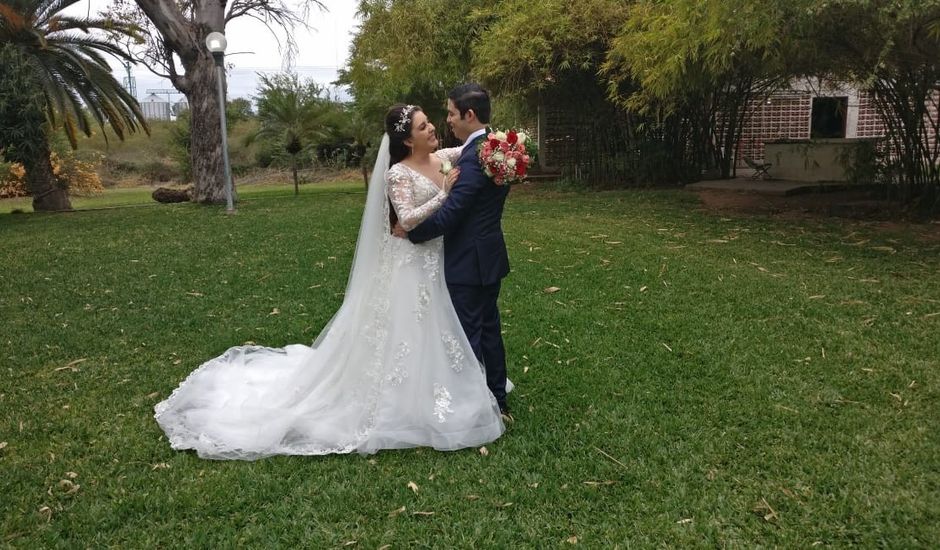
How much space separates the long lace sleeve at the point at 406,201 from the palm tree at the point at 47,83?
461 inches

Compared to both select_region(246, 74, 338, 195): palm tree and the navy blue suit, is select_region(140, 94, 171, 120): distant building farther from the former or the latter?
the navy blue suit

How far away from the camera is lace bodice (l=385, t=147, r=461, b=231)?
299cm

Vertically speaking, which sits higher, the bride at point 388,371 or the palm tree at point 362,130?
the palm tree at point 362,130

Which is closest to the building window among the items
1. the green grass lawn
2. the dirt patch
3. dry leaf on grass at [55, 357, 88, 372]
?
the dirt patch

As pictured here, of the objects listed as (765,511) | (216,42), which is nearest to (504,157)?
(765,511)

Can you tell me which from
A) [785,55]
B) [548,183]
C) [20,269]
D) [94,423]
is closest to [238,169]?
[548,183]

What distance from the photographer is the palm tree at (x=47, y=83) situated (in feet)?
39.1

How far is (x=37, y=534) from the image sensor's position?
2.43 m

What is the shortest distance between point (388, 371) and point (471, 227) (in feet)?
2.51

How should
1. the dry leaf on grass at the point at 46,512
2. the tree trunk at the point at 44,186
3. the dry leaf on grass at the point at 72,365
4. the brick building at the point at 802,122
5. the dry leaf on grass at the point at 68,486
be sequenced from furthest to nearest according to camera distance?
the brick building at the point at 802,122, the tree trunk at the point at 44,186, the dry leaf on grass at the point at 72,365, the dry leaf on grass at the point at 68,486, the dry leaf on grass at the point at 46,512

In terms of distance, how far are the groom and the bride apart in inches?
2.7

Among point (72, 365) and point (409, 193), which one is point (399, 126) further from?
point (72, 365)

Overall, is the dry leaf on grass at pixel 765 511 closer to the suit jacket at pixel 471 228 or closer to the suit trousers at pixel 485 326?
the suit trousers at pixel 485 326

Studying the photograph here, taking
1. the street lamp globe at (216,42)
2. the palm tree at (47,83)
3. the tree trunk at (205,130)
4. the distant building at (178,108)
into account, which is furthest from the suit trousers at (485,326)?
the distant building at (178,108)
